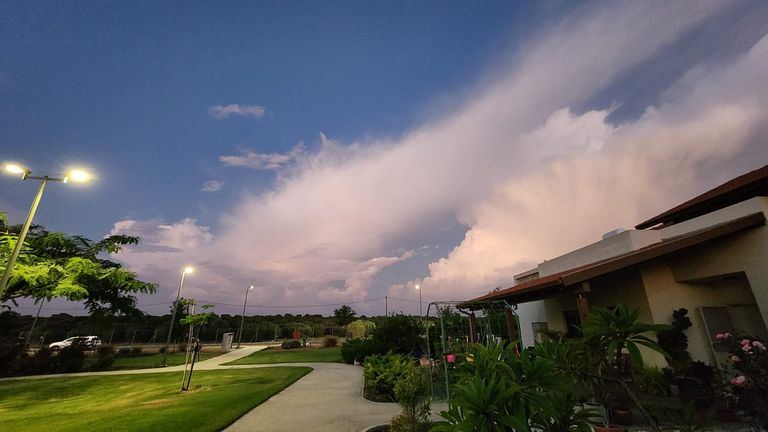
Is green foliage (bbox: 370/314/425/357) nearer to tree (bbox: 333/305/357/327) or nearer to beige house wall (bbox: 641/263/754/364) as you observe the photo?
beige house wall (bbox: 641/263/754/364)

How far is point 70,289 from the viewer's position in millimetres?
16578

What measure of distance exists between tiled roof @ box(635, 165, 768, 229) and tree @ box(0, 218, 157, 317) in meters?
28.8

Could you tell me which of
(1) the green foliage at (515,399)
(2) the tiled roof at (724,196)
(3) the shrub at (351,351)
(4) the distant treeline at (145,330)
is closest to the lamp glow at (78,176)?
(1) the green foliage at (515,399)

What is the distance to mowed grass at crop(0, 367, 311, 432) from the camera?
8.98 meters

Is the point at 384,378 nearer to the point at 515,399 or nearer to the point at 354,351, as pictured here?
the point at 515,399

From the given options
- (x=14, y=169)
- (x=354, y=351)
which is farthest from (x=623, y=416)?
(x=14, y=169)

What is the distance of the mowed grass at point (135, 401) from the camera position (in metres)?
8.98

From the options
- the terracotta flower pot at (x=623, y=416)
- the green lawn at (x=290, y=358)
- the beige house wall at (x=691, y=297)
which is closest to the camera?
the terracotta flower pot at (x=623, y=416)

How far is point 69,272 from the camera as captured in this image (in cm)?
1770

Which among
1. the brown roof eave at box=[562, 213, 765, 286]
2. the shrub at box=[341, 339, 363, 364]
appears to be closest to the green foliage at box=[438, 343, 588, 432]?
the brown roof eave at box=[562, 213, 765, 286]

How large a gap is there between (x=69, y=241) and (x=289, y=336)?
39636 mm

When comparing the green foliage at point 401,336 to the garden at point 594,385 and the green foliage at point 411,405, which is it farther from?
the green foliage at point 411,405

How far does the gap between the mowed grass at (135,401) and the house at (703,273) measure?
11.3 meters

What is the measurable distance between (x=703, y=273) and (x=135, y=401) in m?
20.0
